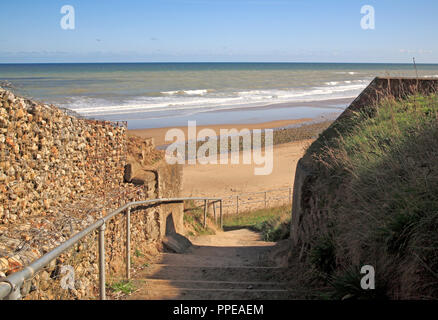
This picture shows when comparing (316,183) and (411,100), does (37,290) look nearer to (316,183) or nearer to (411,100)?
(316,183)

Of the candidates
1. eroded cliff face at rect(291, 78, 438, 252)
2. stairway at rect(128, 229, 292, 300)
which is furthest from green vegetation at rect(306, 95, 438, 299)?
stairway at rect(128, 229, 292, 300)

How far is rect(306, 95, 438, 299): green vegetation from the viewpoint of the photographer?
11.7 feet

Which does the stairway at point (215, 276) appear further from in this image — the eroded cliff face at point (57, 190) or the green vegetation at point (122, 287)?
the eroded cliff face at point (57, 190)

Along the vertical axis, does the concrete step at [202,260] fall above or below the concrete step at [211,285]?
below

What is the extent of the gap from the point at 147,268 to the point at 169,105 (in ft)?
106

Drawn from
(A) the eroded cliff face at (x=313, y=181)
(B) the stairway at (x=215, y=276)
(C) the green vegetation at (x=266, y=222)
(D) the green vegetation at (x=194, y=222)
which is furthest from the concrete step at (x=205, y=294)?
(D) the green vegetation at (x=194, y=222)

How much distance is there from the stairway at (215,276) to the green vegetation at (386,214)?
40.7 inches

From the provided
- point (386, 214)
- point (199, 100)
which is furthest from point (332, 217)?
point (199, 100)

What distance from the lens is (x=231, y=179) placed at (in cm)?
1983

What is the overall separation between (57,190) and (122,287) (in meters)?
1.88

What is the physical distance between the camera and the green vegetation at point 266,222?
12.1 meters

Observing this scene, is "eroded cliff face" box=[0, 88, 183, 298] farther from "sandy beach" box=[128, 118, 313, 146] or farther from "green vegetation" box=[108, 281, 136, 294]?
"sandy beach" box=[128, 118, 313, 146]

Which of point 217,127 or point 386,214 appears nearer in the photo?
point 386,214

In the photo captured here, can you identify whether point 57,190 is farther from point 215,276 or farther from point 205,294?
point 215,276
